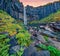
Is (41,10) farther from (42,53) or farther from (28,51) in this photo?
(28,51)

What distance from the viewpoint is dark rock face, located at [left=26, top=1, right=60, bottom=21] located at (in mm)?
77312

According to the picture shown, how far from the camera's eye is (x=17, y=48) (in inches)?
777

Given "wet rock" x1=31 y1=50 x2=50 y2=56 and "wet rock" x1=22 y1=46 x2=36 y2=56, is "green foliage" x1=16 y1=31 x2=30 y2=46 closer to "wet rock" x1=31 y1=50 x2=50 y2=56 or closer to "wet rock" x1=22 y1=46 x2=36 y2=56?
"wet rock" x1=22 y1=46 x2=36 y2=56

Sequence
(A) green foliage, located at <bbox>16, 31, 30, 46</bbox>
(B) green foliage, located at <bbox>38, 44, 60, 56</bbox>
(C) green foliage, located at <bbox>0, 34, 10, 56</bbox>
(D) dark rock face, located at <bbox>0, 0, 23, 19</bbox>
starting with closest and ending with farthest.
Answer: (C) green foliage, located at <bbox>0, 34, 10, 56</bbox> < (B) green foliage, located at <bbox>38, 44, 60, 56</bbox> < (A) green foliage, located at <bbox>16, 31, 30, 46</bbox> < (D) dark rock face, located at <bbox>0, 0, 23, 19</bbox>

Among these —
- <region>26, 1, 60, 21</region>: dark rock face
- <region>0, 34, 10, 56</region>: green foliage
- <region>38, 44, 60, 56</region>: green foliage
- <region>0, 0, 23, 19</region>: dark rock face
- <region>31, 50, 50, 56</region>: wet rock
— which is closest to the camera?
<region>0, 34, 10, 56</region>: green foliage

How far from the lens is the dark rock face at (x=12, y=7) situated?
55875mm

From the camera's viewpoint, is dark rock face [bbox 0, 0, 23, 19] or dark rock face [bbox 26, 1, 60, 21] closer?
dark rock face [bbox 0, 0, 23, 19]

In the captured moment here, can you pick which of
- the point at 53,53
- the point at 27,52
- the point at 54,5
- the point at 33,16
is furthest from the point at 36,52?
the point at 54,5

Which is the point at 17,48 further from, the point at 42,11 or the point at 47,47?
the point at 42,11

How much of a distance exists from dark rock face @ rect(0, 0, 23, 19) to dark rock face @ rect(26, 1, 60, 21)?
838 centimetres

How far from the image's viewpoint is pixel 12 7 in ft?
205

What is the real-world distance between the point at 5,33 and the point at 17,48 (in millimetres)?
4289

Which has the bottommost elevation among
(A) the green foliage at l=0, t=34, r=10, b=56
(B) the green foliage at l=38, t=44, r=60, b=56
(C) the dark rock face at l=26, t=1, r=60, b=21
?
(B) the green foliage at l=38, t=44, r=60, b=56

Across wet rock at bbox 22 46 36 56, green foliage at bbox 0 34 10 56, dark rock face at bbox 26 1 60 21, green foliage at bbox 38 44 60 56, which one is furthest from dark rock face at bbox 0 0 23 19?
wet rock at bbox 22 46 36 56
